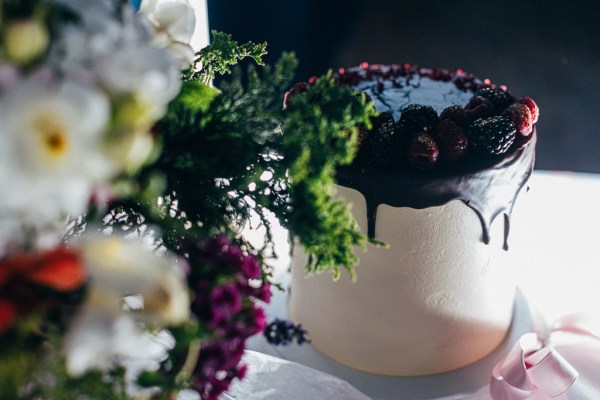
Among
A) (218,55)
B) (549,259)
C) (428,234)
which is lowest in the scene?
(549,259)

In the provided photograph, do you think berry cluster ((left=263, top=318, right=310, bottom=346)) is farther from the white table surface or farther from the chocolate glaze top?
the white table surface

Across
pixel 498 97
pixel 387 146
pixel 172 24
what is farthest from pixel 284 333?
pixel 498 97

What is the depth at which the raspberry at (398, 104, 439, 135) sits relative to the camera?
0.85m

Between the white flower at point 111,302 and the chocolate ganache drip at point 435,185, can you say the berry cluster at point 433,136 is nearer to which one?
the chocolate ganache drip at point 435,185

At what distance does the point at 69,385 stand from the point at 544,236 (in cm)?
125

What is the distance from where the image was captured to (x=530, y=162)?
948 mm

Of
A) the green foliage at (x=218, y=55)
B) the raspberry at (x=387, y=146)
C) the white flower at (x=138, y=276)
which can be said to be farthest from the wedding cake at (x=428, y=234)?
the white flower at (x=138, y=276)

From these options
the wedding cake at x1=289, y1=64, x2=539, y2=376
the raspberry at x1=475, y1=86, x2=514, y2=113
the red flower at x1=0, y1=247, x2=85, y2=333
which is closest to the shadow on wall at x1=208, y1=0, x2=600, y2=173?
the wedding cake at x1=289, y1=64, x2=539, y2=376

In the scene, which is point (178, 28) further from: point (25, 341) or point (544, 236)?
point (544, 236)

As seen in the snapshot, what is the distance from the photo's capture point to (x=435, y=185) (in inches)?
33.1

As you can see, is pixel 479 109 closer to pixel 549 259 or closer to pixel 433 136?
pixel 433 136

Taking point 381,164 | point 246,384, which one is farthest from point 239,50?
point 246,384

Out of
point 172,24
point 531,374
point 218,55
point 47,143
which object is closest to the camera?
point 47,143

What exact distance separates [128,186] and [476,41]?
5.29ft
